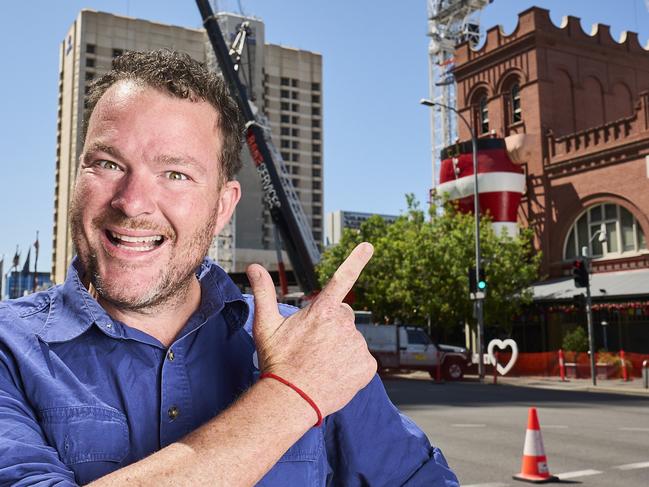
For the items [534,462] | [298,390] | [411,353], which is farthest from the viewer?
[411,353]

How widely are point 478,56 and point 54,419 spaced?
40.4 m

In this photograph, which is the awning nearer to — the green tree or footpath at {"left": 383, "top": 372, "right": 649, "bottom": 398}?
the green tree

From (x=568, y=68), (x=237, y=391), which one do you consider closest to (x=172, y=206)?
(x=237, y=391)

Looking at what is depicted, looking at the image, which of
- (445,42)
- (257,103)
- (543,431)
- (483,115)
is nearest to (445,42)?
(445,42)

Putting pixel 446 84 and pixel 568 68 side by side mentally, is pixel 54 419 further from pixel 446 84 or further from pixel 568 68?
pixel 446 84

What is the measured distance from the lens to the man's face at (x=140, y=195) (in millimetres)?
1703

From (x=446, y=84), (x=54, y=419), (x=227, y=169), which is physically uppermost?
(x=446, y=84)

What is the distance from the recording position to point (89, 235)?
68.1 inches

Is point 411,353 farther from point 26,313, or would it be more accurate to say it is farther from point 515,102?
point 26,313

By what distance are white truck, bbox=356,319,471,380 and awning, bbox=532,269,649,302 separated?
549 cm

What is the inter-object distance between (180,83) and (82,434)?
2.80 feet

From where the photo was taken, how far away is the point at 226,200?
77.9 inches

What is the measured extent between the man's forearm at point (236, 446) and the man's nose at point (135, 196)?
543 mm

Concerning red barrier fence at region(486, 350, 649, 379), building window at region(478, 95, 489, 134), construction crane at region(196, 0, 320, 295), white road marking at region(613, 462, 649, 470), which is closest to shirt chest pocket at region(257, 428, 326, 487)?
white road marking at region(613, 462, 649, 470)
